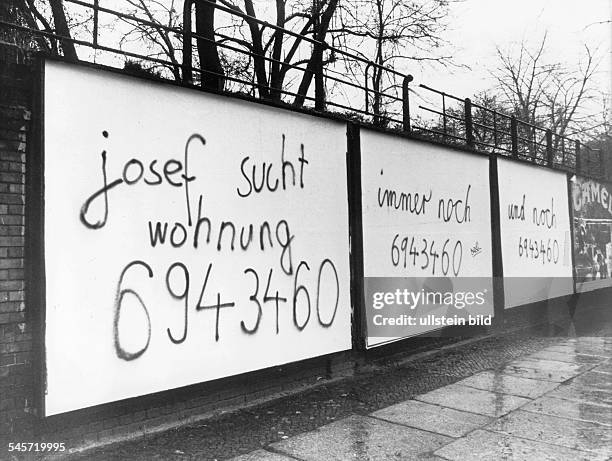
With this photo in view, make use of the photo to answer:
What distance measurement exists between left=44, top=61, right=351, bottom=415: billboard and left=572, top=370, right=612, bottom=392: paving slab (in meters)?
2.67

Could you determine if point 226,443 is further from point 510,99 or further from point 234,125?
point 510,99

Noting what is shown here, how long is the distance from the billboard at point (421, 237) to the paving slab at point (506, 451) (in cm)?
219

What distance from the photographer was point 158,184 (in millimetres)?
4215

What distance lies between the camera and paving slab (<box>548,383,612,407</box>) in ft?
16.8

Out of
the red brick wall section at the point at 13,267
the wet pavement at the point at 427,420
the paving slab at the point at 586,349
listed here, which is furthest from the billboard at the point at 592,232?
the red brick wall section at the point at 13,267

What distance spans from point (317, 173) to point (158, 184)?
194 cm

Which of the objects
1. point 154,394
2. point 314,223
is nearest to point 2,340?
point 154,394

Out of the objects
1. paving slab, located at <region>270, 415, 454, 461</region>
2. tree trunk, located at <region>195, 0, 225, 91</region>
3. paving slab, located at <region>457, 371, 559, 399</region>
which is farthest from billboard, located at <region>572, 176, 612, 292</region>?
paving slab, located at <region>270, 415, 454, 461</region>

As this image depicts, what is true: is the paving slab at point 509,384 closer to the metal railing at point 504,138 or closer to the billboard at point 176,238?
the billboard at point 176,238

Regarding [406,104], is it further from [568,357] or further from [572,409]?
[572,409]

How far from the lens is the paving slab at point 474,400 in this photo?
191 inches

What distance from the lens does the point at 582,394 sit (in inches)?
210

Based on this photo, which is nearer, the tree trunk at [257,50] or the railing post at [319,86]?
the railing post at [319,86]

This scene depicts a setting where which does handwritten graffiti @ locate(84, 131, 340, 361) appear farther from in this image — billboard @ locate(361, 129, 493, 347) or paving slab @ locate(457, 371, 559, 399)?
paving slab @ locate(457, 371, 559, 399)
